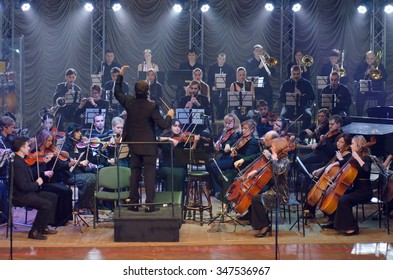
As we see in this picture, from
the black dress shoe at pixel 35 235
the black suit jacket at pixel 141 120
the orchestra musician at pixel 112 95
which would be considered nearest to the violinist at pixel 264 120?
the orchestra musician at pixel 112 95

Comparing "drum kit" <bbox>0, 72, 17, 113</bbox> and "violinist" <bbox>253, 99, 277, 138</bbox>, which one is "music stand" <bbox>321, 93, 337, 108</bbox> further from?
"drum kit" <bbox>0, 72, 17, 113</bbox>

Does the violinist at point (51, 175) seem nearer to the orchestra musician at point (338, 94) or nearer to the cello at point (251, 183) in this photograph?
the cello at point (251, 183)

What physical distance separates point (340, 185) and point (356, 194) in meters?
0.26

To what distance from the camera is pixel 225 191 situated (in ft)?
37.1

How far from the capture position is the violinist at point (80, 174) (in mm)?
10789

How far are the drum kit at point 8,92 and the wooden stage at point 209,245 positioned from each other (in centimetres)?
527

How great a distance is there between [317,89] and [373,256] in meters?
8.19

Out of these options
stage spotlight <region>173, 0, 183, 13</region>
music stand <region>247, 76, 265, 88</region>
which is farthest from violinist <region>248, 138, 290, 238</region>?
stage spotlight <region>173, 0, 183, 13</region>

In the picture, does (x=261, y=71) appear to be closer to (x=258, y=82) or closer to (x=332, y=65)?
(x=258, y=82)

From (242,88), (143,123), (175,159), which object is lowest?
(175,159)

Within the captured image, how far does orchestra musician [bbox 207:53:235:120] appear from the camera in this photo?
629 inches

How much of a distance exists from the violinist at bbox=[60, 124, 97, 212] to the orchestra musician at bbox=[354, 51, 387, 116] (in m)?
7.40

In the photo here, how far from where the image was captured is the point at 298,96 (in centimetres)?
1548

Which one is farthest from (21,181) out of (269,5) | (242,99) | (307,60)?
(269,5)
